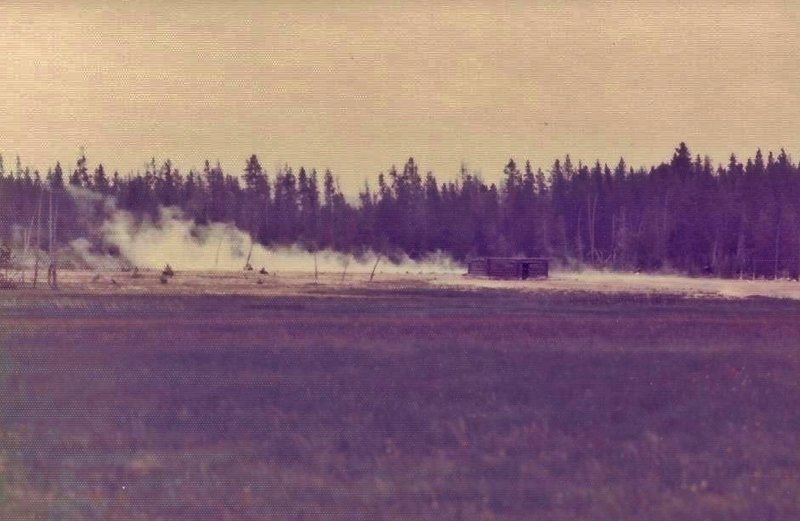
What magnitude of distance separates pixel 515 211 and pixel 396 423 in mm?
134687

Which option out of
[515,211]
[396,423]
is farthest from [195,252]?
[396,423]

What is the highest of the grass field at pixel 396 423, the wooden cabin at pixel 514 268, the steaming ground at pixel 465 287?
the wooden cabin at pixel 514 268

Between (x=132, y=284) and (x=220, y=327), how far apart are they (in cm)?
4024

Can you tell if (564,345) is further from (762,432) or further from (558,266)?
(558,266)

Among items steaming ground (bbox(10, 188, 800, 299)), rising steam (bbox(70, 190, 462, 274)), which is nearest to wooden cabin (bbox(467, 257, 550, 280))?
steaming ground (bbox(10, 188, 800, 299))

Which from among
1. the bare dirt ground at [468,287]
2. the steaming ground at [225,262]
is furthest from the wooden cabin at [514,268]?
the bare dirt ground at [468,287]

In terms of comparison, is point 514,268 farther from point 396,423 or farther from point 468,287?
point 396,423

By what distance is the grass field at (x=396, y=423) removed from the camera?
13453 millimetres

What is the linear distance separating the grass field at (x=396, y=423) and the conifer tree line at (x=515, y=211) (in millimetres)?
81771

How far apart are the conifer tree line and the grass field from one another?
268ft

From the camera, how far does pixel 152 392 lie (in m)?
22.4

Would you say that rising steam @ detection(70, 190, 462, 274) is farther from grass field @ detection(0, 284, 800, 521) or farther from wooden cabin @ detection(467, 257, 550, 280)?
grass field @ detection(0, 284, 800, 521)

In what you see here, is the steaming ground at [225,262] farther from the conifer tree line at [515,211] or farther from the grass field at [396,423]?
the grass field at [396,423]

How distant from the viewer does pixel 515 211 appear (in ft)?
499
